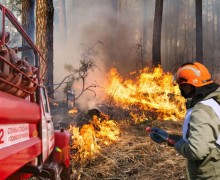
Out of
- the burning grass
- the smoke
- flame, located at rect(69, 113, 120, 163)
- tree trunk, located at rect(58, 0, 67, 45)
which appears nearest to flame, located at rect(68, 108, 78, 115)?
the burning grass

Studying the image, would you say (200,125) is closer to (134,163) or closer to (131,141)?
(134,163)

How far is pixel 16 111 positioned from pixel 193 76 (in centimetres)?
187

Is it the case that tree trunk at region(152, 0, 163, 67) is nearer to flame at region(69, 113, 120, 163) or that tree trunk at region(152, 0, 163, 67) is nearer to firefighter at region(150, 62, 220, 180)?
flame at region(69, 113, 120, 163)

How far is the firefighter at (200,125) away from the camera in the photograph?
9.65 feet

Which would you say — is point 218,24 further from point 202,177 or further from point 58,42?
point 202,177

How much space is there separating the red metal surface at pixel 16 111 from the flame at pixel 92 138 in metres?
3.60

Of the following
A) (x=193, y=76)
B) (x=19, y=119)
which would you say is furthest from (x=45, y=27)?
(x=193, y=76)

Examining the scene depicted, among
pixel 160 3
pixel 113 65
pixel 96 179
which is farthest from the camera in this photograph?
pixel 113 65

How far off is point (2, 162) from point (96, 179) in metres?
4.20

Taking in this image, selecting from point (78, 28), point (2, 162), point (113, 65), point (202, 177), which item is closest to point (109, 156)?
point (202, 177)

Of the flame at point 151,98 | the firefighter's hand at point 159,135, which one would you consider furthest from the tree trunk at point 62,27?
the firefighter's hand at point 159,135

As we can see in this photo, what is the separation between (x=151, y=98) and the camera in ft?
41.4

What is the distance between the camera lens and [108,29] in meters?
32.7

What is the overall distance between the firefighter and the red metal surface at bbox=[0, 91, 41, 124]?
5.52 feet
